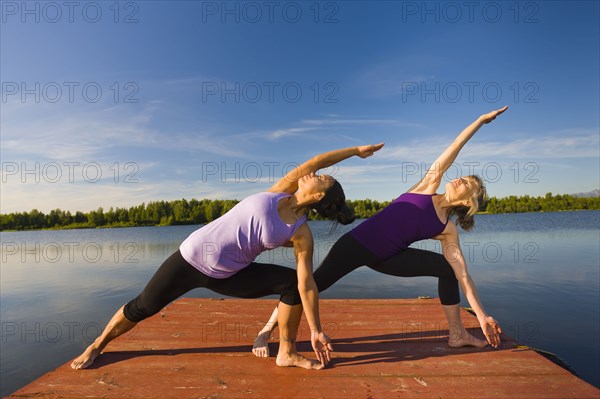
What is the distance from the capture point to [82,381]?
2.73 m

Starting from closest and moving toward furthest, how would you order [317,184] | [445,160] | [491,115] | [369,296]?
[317,184] < [445,160] < [491,115] < [369,296]

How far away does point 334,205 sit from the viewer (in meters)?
→ 2.80

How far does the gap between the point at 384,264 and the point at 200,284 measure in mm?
1607

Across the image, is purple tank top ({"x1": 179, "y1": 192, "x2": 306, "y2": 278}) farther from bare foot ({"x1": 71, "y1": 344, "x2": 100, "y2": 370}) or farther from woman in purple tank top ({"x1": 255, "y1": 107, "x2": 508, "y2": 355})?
bare foot ({"x1": 71, "y1": 344, "x2": 100, "y2": 370})

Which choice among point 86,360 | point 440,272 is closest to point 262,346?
point 86,360

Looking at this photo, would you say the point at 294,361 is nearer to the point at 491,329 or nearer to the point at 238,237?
the point at 238,237

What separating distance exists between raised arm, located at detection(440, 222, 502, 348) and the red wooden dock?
0.30 m

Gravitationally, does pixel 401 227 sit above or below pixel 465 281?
above

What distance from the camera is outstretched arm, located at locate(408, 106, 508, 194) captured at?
10.8ft

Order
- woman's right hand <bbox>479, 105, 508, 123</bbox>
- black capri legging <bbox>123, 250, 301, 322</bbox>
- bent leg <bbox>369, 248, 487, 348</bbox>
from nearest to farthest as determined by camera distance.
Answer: black capri legging <bbox>123, 250, 301, 322</bbox> → bent leg <bbox>369, 248, 487, 348</bbox> → woman's right hand <bbox>479, 105, 508, 123</bbox>

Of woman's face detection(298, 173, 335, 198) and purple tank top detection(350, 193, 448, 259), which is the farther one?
purple tank top detection(350, 193, 448, 259)

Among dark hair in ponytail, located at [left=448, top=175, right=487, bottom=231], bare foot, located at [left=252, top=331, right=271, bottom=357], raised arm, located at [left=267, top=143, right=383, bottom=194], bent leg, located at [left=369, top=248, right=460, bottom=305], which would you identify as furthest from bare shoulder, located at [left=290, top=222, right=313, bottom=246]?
dark hair in ponytail, located at [left=448, top=175, right=487, bottom=231]

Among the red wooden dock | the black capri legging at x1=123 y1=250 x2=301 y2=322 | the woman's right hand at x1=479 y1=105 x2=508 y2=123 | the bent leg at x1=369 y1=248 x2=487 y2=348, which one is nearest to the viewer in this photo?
the red wooden dock

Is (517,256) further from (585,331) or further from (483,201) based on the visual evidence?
(483,201)
